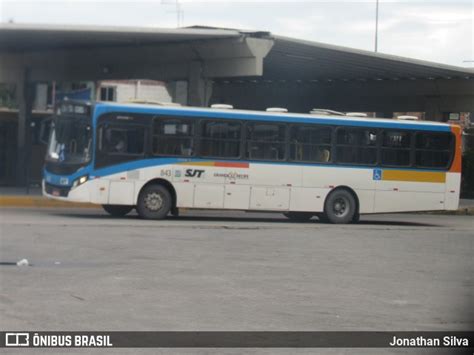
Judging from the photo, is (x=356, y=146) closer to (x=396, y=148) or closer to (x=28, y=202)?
(x=396, y=148)

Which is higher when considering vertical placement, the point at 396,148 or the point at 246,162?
the point at 396,148

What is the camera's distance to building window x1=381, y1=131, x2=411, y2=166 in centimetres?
2725

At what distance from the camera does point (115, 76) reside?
127 ft

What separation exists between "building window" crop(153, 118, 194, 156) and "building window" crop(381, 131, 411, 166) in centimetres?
530

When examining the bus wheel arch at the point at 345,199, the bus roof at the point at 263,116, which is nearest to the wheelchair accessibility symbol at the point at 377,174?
the bus wheel arch at the point at 345,199

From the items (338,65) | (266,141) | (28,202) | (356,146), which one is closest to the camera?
(266,141)

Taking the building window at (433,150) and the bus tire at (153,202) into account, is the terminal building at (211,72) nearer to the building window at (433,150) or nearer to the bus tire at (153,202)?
the bus tire at (153,202)

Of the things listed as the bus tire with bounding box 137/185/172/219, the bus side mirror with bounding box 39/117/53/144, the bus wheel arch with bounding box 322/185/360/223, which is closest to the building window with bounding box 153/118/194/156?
the bus tire with bounding box 137/185/172/219

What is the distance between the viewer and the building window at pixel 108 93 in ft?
261

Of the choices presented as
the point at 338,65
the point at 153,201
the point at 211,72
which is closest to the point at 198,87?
the point at 211,72

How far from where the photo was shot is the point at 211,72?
108ft

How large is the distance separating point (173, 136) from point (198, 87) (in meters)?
8.43

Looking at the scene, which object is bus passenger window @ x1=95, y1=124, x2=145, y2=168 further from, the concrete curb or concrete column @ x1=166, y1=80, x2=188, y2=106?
concrete column @ x1=166, y1=80, x2=188, y2=106

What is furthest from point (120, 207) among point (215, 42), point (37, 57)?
point (37, 57)
